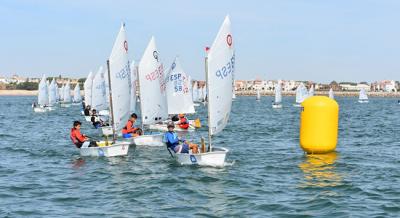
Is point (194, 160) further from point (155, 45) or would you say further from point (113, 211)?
point (155, 45)

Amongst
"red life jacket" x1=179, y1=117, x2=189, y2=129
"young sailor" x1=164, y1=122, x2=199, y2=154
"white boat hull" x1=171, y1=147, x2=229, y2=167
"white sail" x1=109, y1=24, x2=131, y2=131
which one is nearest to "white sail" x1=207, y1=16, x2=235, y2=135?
"young sailor" x1=164, y1=122, x2=199, y2=154

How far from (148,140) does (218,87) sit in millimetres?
9222

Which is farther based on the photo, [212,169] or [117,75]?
[117,75]

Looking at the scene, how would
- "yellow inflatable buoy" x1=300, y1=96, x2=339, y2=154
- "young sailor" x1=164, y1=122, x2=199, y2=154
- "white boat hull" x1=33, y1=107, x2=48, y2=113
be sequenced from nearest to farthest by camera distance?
"young sailor" x1=164, y1=122, x2=199, y2=154
"yellow inflatable buoy" x1=300, y1=96, x2=339, y2=154
"white boat hull" x1=33, y1=107, x2=48, y2=113

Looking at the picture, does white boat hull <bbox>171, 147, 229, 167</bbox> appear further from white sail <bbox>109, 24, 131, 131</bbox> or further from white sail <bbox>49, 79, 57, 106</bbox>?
white sail <bbox>49, 79, 57, 106</bbox>

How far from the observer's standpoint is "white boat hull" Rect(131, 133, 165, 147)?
32062 millimetres

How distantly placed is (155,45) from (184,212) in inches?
799

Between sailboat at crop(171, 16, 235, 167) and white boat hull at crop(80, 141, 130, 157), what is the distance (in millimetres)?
3725

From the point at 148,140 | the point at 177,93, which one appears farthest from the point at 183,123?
the point at 148,140

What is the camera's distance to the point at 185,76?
151ft

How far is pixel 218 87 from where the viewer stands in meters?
24.1

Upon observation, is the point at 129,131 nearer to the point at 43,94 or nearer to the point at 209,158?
the point at 209,158

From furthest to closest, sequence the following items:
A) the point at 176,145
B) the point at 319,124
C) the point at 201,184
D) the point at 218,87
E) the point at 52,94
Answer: the point at 52,94 → the point at 319,124 → the point at 176,145 → the point at 218,87 → the point at 201,184

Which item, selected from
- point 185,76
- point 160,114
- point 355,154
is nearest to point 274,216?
point 355,154
